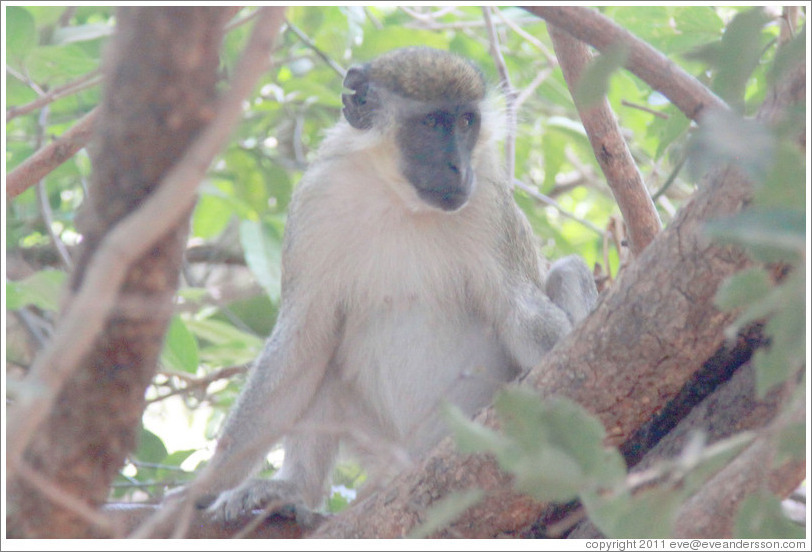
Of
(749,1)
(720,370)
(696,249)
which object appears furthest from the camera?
(749,1)

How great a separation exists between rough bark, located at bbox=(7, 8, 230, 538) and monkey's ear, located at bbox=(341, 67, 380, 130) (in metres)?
1.95

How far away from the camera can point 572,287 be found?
3.60 meters

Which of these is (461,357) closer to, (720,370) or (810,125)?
(720,370)

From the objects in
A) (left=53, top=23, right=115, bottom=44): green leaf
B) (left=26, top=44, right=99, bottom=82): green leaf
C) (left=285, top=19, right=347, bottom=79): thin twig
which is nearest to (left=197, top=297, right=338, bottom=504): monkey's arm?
(left=26, top=44, right=99, bottom=82): green leaf

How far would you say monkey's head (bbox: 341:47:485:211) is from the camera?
3.25 metres

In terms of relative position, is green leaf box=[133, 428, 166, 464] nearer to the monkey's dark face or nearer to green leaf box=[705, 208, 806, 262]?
the monkey's dark face

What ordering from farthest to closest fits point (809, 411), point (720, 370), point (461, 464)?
point (720, 370) → point (461, 464) → point (809, 411)

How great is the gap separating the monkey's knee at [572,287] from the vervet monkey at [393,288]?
13 millimetres

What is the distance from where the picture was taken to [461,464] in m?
2.45

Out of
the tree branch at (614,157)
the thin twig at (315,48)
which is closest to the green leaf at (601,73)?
the tree branch at (614,157)

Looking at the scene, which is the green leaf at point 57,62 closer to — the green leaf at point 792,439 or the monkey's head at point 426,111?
the monkey's head at point 426,111

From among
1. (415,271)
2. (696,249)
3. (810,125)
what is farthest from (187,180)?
(415,271)

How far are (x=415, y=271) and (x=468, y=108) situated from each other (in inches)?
24.9

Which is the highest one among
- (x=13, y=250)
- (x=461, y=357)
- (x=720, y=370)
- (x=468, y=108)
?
(x=468, y=108)
